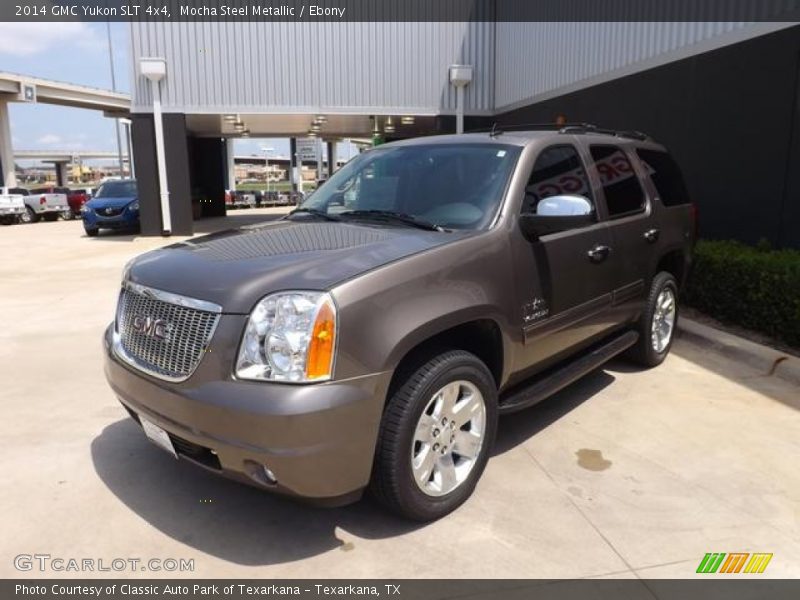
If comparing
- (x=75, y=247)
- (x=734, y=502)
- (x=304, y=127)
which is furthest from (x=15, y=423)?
(x=304, y=127)

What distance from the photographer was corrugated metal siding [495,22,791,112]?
7.95 meters

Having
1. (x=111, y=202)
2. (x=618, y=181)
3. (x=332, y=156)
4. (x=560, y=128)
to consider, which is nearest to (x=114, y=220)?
(x=111, y=202)

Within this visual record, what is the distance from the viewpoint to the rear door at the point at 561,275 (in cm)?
355

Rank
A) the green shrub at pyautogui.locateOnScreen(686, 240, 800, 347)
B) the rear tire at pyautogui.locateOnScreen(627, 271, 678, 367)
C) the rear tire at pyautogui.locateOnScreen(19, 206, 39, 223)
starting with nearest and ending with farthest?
the rear tire at pyautogui.locateOnScreen(627, 271, 678, 367), the green shrub at pyautogui.locateOnScreen(686, 240, 800, 347), the rear tire at pyautogui.locateOnScreen(19, 206, 39, 223)

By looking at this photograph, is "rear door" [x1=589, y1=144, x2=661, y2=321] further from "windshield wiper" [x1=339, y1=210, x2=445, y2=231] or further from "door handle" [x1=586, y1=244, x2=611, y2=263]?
"windshield wiper" [x1=339, y1=210, x2=445, y2=231]

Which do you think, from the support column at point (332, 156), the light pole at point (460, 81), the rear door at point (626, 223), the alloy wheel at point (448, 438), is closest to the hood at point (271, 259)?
the alloy wheel at point (448, 438)

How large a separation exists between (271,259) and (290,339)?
1.75ft

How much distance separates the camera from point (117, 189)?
64.8ft

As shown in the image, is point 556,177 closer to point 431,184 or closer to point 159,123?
point 431,184

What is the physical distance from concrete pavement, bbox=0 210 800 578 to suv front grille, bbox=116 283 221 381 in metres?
0.80

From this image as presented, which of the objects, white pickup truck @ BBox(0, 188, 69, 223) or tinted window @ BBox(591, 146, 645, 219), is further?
white pickup truck @ BBox(0, 188, 69, 223)

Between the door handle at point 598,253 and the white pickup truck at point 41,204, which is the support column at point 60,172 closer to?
the white pickup truck at point 41,204
